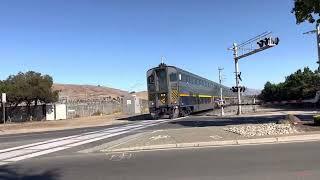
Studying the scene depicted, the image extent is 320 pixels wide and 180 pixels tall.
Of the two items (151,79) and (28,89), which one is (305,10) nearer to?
(151,79)

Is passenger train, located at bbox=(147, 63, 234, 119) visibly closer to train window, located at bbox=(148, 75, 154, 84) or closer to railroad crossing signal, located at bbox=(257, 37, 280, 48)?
train window, located at bbox=(148, 75, 154, 84)

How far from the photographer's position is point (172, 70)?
42.8 metres

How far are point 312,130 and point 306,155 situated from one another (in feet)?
22.4

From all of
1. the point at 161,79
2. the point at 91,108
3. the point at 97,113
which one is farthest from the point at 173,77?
the point at 91,108

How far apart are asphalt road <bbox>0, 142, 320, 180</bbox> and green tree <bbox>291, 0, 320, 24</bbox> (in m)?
7.46

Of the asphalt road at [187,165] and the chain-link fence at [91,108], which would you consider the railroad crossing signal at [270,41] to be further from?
the asphalt road at [187,165]

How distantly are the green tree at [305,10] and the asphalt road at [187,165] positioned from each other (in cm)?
746

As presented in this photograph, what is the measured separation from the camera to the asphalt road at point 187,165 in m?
11.6

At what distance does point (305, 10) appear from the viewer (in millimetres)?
22859

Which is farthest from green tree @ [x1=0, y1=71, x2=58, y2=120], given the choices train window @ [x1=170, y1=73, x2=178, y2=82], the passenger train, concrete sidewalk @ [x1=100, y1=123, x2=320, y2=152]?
concrete sidewalk @ [x1=100, y1=123, x2=320, y2=152]

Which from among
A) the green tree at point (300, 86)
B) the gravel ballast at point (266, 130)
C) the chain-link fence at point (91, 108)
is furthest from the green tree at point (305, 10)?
the chain-link fence at point (91, 108)

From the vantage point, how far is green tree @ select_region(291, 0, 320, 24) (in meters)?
21.9

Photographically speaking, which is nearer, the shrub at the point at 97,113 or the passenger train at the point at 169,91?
the passenger train at the point at 169,91

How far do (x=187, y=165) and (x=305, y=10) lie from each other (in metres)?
12.3
